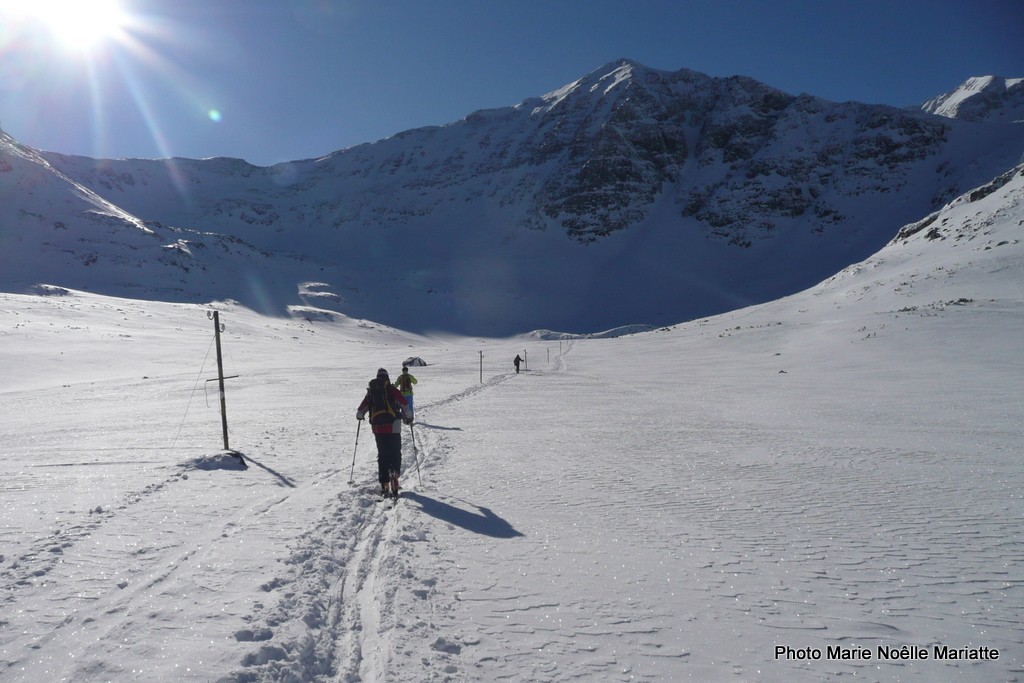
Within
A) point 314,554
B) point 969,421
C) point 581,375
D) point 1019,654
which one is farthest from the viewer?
point 581,375

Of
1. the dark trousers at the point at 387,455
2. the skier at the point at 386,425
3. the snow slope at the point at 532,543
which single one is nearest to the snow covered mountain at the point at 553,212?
the snow slope at the point at 532,543

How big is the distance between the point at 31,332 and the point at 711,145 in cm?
15148

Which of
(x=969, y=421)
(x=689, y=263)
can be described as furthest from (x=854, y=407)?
(x=689, y=263)

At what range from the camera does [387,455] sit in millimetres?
8625

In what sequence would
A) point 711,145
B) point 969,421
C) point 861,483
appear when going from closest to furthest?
1. point 861,483
2. point 969,421
3. point 711,145

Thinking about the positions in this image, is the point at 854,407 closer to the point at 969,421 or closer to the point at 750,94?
the point at 969,421

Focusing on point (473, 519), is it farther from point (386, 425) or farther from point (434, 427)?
point (434, 427)

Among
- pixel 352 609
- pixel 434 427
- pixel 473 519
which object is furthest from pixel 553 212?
pixel 352 609

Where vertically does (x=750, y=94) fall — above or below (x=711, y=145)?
above

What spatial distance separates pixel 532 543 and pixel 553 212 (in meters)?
137

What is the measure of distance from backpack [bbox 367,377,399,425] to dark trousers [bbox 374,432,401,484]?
0.28m

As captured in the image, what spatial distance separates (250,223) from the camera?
509ft

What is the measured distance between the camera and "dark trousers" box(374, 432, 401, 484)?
8609mm

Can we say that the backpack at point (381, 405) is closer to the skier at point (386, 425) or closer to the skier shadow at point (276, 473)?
the skier at point (386, 425)
